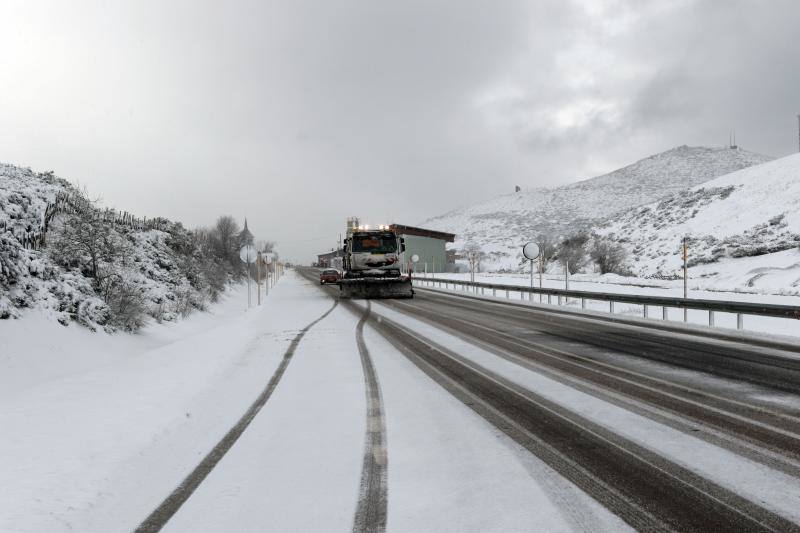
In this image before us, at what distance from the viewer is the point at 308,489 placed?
3.25 metres

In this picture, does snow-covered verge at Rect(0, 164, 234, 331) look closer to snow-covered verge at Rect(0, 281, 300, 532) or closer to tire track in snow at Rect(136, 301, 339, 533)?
snow-covered verge at Rect(0, 281, 300, 532)

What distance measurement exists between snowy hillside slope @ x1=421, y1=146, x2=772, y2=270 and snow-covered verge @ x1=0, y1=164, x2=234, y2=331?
9500 centimetres

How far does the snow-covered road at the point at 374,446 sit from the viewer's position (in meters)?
2.93

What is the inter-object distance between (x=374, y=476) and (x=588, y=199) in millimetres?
Result: 171136

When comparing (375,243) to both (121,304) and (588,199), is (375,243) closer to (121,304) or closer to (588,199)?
(121,304)

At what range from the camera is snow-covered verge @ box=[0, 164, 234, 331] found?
9.55 meters

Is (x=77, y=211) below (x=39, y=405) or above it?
above

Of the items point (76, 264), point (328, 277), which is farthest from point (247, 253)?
point (328, 277)

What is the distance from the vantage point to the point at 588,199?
161500mm

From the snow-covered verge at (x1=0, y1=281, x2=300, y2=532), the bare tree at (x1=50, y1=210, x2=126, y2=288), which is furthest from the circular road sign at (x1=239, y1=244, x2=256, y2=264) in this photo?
the snow-covered verge at (x1=0, y1=281, x2=300, y2=532)

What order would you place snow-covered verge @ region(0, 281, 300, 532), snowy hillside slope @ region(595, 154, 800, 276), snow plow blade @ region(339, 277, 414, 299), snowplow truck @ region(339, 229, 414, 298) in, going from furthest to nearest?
snowy hillside slope @ region(595, 154, 800, 276)
snowplow truck @ region(339, 229, 414, 298)
snow plow blade @ region(339, 277, 414, 299)
snow-covered verge @ region(0, 281, 300, 532)

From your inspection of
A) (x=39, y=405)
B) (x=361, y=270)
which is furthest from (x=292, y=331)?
(x=361, y=270)

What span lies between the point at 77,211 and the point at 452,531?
16076mm

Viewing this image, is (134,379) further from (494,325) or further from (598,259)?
(598,259)
